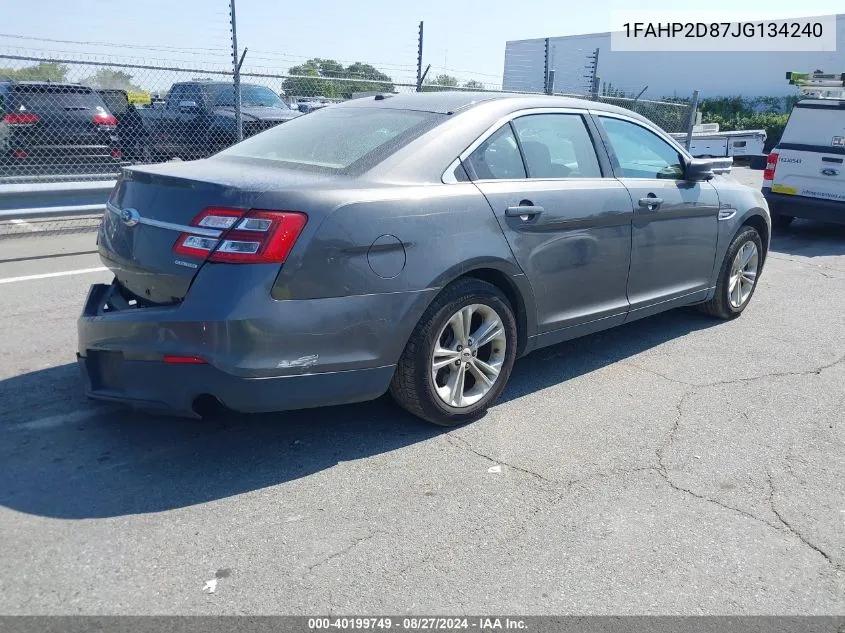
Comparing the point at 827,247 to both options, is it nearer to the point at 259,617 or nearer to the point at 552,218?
the point at 552,218

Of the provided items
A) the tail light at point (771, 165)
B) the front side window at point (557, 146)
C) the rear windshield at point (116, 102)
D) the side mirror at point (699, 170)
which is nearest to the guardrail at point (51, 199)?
the rear windshield at point (116, 102)

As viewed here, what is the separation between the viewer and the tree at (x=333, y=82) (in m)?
11.4

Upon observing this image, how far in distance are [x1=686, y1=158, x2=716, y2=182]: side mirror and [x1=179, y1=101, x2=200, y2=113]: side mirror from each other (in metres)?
7.88

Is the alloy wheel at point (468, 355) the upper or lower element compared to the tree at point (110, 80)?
lower

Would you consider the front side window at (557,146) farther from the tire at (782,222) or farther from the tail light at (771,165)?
the tire at (782,222)

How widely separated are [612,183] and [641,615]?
9.08ft

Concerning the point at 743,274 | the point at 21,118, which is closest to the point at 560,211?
the point at 743,274

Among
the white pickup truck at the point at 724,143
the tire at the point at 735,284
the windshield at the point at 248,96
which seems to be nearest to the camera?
the tire at the point at 735,284

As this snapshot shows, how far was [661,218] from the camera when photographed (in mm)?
5098

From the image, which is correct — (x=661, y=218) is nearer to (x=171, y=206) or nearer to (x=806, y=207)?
(x=171, y=206)

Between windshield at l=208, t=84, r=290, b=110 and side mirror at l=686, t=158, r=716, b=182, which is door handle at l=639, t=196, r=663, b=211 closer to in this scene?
side mirror at l=686, t=158, r=716, b=182

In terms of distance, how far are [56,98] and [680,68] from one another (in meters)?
45.1

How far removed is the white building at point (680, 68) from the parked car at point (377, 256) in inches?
1410

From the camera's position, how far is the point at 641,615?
8.87ft
